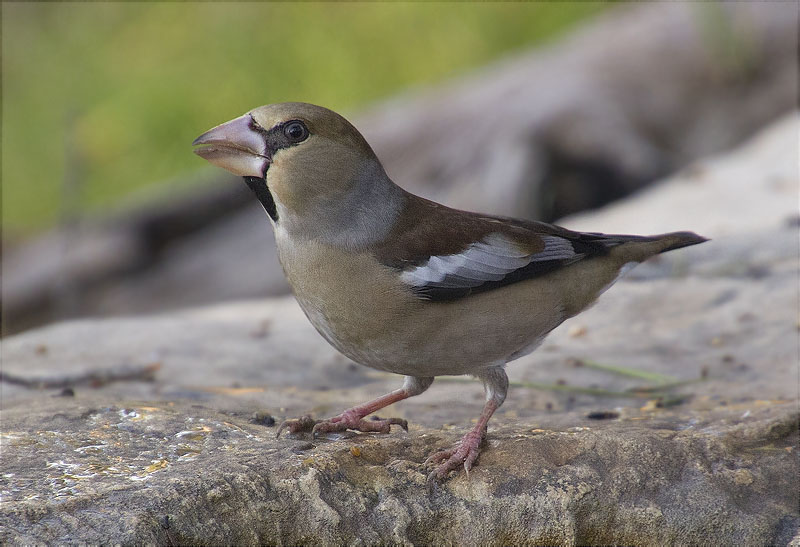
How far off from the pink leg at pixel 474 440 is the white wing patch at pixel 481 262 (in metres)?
0.41

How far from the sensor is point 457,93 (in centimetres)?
946

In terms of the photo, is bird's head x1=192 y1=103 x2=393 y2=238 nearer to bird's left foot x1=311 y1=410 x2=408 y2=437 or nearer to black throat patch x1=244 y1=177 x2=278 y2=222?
black throat patch x1=244 y1=177 x2=278 y2=222

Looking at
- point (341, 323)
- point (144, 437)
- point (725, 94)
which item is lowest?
point (144, 437)

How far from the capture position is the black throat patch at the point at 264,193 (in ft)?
12.2

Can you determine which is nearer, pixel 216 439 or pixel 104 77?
pixel 216 439

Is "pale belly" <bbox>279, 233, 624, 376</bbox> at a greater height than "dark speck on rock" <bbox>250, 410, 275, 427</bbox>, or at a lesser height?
greater

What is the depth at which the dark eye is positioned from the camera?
3.65 metres

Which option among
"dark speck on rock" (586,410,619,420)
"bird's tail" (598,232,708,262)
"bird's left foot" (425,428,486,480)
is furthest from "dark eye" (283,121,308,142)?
"dark speck on rock" (586,410,619,420)

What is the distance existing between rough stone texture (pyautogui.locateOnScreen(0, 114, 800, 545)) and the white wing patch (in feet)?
2.07

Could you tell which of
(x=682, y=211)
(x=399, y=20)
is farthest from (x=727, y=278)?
(x=399, y=20)

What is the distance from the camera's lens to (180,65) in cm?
1186

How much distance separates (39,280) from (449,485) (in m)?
6.99

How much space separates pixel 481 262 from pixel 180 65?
900 centimetres

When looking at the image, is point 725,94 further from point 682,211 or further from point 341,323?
point 341,323
